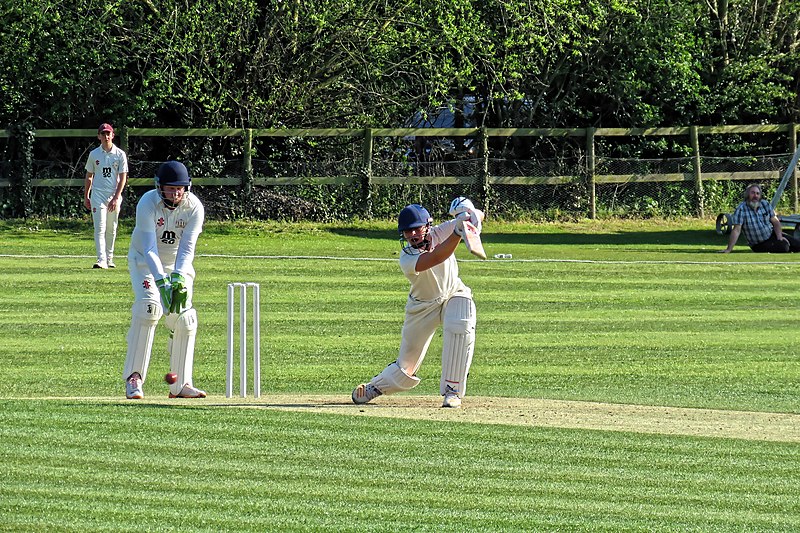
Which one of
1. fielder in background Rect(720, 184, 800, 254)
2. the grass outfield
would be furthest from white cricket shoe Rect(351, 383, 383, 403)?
fielder in background Rect(720, 184, 800, 254)

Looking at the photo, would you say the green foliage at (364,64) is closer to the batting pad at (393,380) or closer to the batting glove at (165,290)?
the batting pad at (393,380)

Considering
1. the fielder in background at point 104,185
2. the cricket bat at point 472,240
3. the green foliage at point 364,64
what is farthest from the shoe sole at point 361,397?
the green foliage at point 364,64

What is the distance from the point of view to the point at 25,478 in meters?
8.02

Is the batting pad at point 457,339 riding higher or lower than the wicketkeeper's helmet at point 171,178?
lower

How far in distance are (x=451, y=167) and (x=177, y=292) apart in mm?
17841

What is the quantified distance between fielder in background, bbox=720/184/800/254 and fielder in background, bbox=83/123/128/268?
32.9ft

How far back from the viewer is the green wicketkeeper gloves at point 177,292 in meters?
10.3

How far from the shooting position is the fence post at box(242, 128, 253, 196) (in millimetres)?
26047

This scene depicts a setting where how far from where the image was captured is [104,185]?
1914 centimetres

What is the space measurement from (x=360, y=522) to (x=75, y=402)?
4019 millimetres

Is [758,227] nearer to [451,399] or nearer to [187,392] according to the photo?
[451,399]

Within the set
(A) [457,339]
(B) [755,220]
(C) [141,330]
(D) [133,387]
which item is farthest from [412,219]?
(B) [755,220]

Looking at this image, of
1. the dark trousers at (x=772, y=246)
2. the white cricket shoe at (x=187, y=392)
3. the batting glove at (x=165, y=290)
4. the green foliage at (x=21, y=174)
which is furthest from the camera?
the green foliage at (x=21, y=174)

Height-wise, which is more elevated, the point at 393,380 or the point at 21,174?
the point at 21,174
